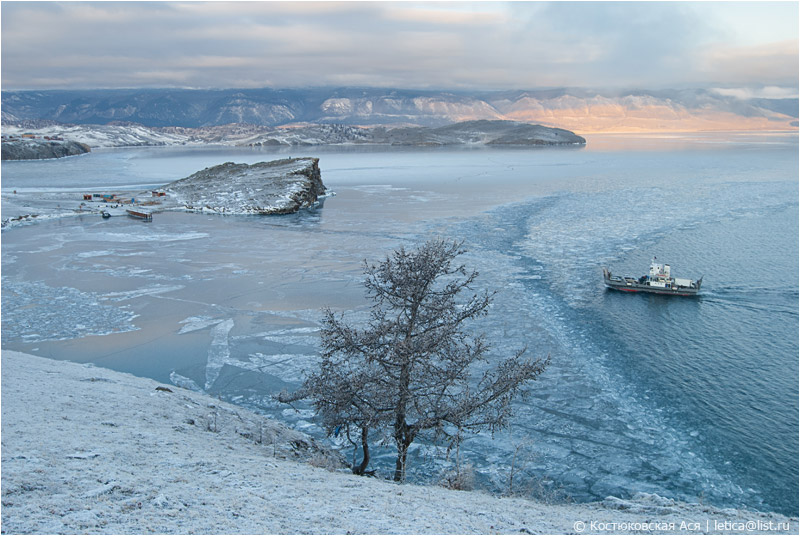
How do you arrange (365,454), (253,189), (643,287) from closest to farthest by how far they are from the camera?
(365,454)
(643,287)
(253,189)

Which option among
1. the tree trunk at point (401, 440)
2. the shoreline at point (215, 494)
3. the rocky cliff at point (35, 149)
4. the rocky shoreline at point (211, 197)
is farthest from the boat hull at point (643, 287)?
the rocky cliff at point (35, 149)

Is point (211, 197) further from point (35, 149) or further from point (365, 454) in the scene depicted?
point (35, 149)

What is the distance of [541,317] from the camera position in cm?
2412

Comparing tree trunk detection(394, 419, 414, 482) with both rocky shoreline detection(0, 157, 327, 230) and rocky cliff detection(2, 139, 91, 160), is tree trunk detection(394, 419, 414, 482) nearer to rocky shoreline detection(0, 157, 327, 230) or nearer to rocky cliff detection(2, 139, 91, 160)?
rocky shoreline detection(0, 157, 327, 230)

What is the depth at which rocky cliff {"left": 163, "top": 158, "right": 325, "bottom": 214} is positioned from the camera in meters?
58.4

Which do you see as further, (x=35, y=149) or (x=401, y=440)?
(x=35, y=149)

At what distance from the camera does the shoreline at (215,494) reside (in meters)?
7.59

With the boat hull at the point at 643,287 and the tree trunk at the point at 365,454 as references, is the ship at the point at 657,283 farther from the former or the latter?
the tree trunk at the point at 365,454

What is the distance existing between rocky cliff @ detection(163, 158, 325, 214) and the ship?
36558mm

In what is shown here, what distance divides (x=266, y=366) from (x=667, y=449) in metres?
12.4

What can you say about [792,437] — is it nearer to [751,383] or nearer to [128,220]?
[751,383]

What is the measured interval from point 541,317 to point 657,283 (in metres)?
8.27

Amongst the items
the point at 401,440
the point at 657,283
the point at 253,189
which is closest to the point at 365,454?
the point at 401,440

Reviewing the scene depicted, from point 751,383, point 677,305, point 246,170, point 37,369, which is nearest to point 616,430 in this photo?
point 751,383
